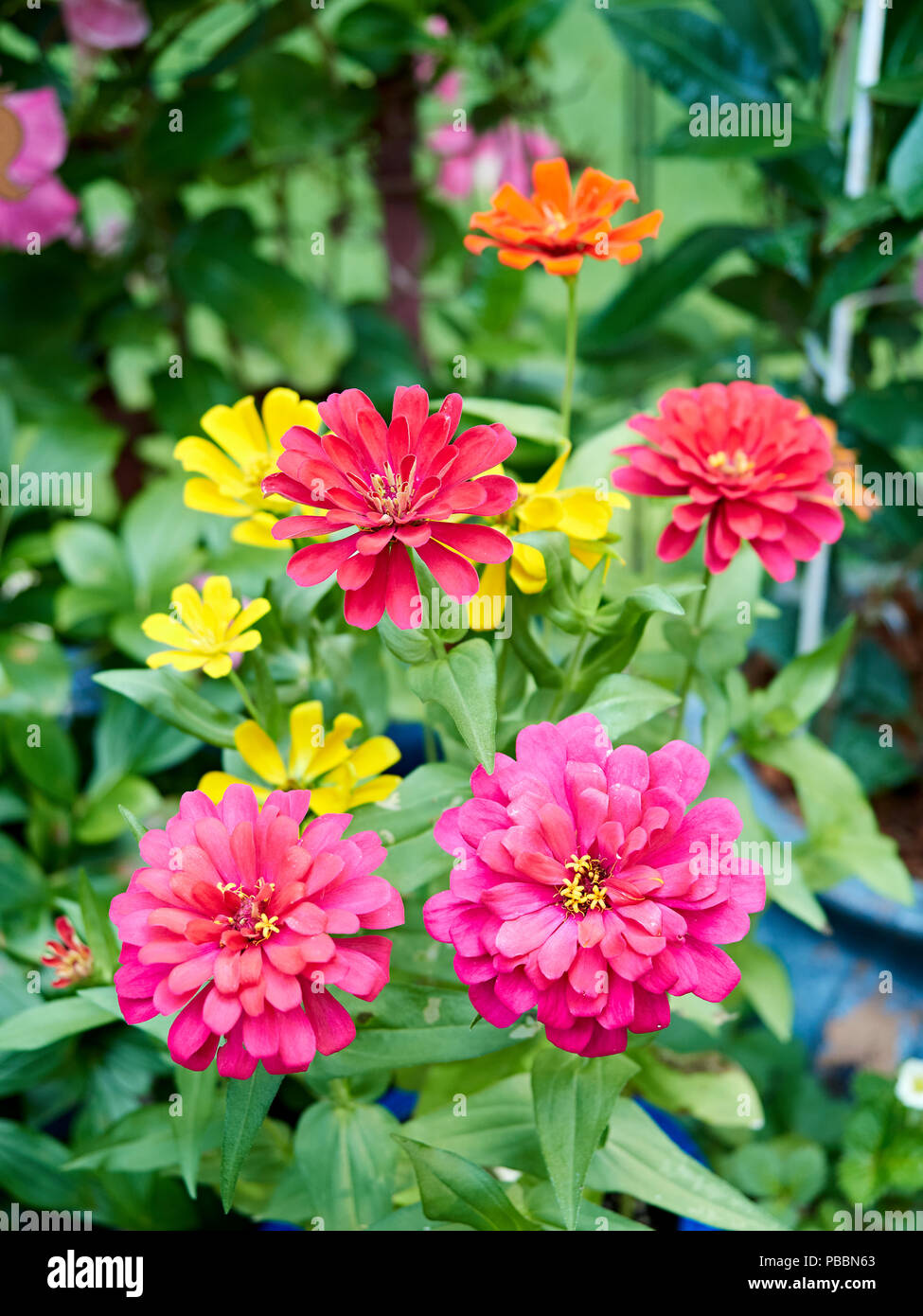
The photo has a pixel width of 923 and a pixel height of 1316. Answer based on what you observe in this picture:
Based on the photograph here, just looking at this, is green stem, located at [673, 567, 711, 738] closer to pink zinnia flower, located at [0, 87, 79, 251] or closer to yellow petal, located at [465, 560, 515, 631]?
yellow petal, located at [465, 560, 515, 631]

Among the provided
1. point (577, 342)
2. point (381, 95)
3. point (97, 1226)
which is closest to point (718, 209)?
point (381, 95)

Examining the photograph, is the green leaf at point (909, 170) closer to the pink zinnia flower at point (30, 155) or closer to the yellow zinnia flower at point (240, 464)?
the yellow zinnia flower at point (240, 464)

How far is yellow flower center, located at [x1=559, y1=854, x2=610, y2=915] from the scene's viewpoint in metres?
0.39

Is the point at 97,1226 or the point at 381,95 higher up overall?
the point at 381,95

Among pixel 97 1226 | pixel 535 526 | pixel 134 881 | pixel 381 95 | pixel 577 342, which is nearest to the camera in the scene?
pixel 134 881

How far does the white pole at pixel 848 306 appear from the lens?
876 millimetres

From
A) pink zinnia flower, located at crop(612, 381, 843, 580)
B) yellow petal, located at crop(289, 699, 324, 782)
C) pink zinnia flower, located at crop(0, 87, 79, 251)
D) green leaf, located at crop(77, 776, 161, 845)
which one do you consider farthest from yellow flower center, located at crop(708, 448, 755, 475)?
pink zinnia flower, located at crop(0, 87, 79, 251)

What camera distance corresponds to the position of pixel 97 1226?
0.70m

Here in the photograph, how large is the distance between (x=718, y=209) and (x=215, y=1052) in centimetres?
168

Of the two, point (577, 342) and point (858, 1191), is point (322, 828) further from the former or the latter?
point (577, 342)

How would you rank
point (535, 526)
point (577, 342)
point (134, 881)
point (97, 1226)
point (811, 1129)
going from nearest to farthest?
point (134, 881) → point (535, 526) → point (97, 1226) → point (811, 1129) → point (577, 342)

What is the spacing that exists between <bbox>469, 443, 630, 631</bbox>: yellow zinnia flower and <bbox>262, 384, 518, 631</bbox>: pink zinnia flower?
2.4 inches

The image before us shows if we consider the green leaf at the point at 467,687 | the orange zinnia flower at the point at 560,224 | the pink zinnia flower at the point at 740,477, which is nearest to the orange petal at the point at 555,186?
the orange zinnia flower at the point at 560,224

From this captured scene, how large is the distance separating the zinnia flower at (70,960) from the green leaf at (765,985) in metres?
0.38
